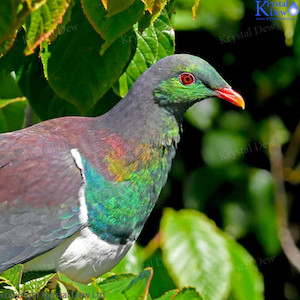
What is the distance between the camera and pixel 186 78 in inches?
75.4

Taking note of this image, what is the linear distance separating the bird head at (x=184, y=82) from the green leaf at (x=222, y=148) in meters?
1.51

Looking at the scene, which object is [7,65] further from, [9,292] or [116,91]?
[9,292]

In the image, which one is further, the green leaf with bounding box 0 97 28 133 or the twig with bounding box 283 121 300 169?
the twig with bounding box 283 121 300 169

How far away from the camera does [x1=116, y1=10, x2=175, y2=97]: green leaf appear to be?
210cm

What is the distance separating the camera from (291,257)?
366cm

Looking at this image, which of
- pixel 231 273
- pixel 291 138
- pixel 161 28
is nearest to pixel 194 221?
pixel 231 273

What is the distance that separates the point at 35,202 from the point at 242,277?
0.99 meters

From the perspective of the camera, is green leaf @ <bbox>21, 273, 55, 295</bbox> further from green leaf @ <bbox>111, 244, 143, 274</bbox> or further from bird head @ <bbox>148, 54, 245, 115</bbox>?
green leaf @ <bbox>111, 244, 143, 274</bbox>

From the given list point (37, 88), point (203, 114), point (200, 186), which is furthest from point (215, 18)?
point (37, 88)

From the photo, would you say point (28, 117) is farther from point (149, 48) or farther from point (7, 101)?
point (149, 48)

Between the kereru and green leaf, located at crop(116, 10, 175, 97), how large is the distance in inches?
8.1

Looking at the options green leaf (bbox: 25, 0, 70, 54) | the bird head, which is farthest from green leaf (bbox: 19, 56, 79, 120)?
green leaf (bbox: 25, 0, 70, 54)

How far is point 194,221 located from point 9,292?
3.80ft

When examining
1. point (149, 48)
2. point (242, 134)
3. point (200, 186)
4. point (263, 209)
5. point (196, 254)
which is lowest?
point (263, 209)
